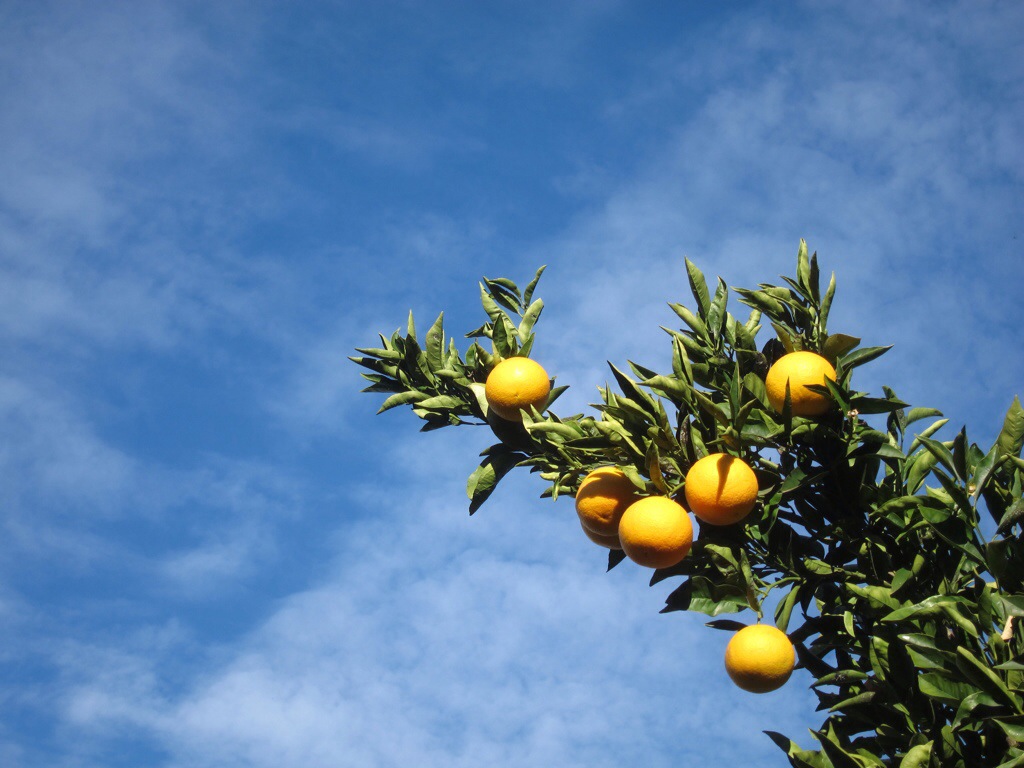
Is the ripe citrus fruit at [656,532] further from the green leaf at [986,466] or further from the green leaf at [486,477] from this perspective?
the green leaf at [986,466]

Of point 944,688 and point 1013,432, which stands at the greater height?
point 1013,432

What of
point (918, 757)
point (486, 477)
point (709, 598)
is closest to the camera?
point (918, 757)

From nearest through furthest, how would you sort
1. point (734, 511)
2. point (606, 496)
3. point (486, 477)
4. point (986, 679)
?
1. point (986, 679)
2. point (734, 511)
3. point (606, 496)
4. point (486, 477)

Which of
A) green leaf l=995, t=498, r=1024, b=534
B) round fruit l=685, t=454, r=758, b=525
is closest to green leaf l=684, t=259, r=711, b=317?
round fruit l=685, t=454, r=758, b=525

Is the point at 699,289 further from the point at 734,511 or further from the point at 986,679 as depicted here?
the point at 986,679

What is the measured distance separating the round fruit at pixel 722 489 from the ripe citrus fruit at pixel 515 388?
0.72 metres

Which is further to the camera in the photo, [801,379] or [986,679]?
[801,379]

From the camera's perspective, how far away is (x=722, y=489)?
3.24 metres

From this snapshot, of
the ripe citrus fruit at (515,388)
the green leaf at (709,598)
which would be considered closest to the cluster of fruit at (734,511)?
the green leaf at (709,598)

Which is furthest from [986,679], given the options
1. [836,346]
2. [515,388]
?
[515,388]

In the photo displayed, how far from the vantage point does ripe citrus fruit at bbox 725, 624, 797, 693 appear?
3.35 metres

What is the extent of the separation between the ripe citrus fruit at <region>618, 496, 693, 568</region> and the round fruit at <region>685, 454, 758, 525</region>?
0.08m

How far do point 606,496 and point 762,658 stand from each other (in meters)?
0.76

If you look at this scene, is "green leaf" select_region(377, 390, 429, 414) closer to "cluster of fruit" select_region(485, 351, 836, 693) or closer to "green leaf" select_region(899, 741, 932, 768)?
"cluster of fruit" select_region(485, 351, 836, 693)
